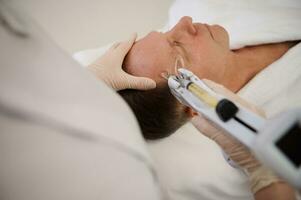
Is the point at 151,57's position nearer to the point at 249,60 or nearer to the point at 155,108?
the point at 155,108

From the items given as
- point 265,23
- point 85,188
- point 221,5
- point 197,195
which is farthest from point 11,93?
point 221,5

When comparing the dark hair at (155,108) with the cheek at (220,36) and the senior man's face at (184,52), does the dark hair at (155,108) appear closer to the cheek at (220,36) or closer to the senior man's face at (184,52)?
the senior man's face at (184,52)

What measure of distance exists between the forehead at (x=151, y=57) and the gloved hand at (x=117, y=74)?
35mm

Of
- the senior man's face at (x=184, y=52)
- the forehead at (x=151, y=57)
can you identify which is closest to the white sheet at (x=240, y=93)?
the senior man's face at (x=184, y=52)

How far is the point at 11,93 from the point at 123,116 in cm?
18

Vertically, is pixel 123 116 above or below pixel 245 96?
above

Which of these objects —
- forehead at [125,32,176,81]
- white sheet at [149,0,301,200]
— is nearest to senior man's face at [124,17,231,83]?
forehead at [125,32,176,81]

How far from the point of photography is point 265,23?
4.02ft

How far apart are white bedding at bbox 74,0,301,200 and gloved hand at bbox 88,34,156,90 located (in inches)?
8.5

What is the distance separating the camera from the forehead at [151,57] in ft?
3.32

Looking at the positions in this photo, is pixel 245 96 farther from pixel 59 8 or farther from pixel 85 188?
pixel 59 8

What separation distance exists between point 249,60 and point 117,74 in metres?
0.53

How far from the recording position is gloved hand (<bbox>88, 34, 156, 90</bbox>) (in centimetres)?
98

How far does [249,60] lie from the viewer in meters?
1.19
